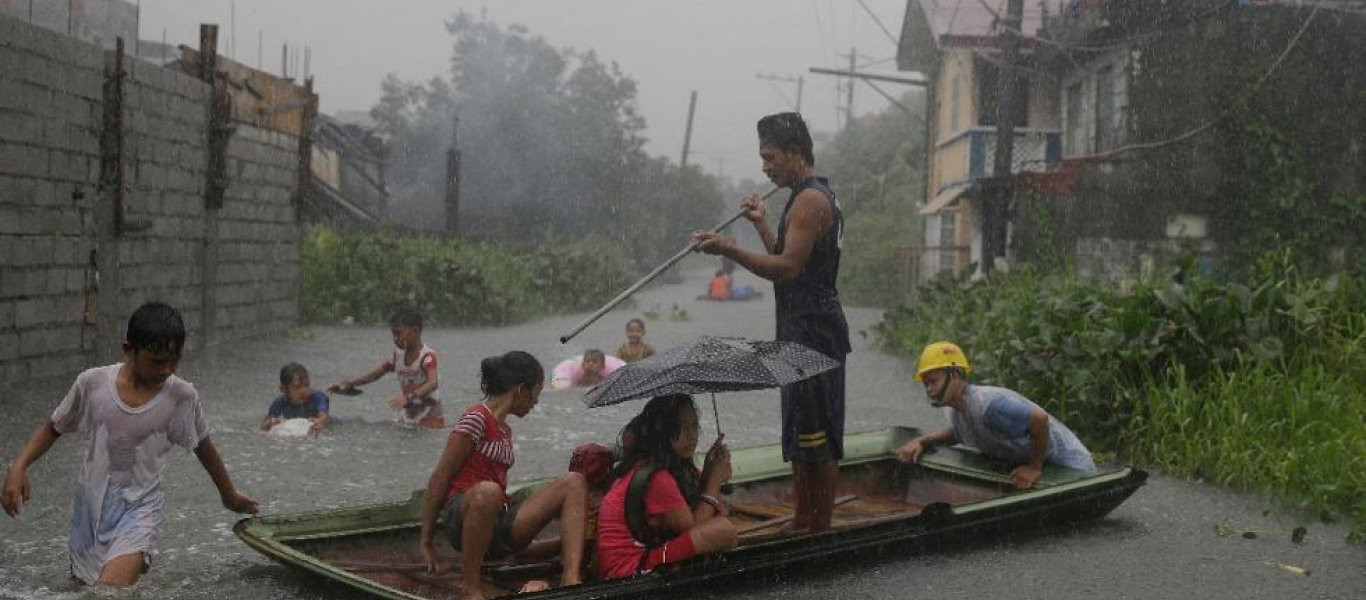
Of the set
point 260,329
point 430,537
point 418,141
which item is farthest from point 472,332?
point 418,141

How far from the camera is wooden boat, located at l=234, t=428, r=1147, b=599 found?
4.95 meters

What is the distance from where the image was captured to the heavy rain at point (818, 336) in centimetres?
543

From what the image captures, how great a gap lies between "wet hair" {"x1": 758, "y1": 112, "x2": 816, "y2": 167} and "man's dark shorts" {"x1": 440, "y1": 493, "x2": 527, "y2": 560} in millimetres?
1856

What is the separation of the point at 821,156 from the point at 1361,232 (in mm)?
40216

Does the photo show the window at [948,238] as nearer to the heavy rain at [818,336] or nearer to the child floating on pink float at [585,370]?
the heavy rain at [818,336]

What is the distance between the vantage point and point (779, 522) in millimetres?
5926

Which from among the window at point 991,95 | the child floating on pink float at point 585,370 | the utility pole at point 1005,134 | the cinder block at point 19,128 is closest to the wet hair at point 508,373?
the child floating on pink float at point 585,370

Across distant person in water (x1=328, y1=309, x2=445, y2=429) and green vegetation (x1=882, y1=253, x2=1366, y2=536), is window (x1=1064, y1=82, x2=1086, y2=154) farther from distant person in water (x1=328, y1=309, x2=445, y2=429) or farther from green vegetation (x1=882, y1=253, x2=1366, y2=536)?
distant person in water (x1=328, y1=309, x2=445, y2=429)

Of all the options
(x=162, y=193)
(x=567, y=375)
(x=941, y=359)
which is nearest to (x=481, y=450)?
(x=941, y=359)

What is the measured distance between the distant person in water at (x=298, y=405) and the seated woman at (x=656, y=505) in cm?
489

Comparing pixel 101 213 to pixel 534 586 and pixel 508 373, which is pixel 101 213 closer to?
pixel 508 373

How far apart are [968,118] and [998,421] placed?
64.5ft

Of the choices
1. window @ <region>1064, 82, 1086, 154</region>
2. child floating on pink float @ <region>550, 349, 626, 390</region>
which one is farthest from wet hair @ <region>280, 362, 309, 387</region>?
window @ <region>1064, 82, 1086, 154</region>

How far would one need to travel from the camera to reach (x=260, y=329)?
16828 millimetres
